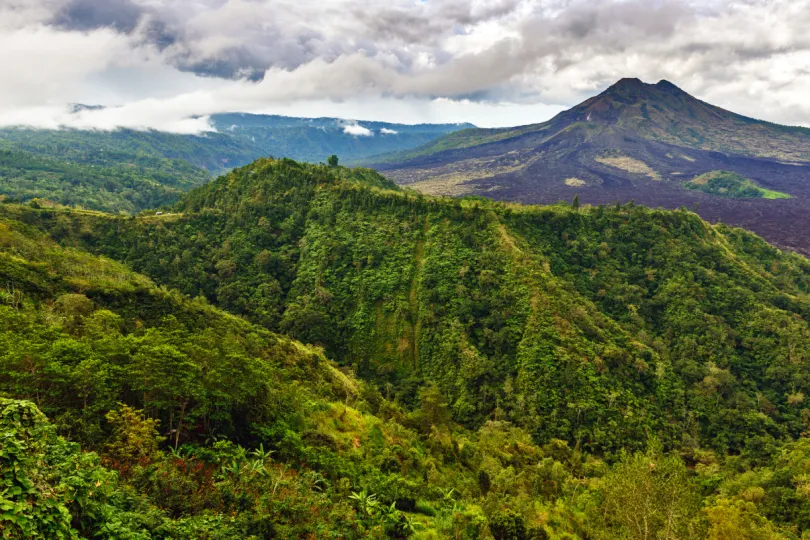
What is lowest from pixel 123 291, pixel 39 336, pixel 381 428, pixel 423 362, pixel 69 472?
pixel 423 362

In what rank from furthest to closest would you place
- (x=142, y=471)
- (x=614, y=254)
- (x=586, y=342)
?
(x=614, y=254)
(x=586, y=342)
(x=142, y=471)

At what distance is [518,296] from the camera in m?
60.1

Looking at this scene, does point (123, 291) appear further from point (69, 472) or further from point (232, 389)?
point (69, 472)

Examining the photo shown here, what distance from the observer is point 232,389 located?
66.8 ft

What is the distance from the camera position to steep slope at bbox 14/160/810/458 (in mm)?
50312

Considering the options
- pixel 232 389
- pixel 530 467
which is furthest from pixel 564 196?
pixel 232 389

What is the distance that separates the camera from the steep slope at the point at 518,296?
165 ft

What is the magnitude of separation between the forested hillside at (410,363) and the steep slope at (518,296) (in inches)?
14.0

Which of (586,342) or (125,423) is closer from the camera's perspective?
(125,423)

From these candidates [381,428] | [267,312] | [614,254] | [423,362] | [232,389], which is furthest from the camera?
[614,254]

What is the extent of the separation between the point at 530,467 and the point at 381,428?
542 inches

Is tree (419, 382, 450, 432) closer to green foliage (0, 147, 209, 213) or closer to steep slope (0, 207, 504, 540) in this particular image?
steep slope (0, 207, 504, 540)

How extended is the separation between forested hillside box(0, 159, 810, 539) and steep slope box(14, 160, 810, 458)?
35 cm

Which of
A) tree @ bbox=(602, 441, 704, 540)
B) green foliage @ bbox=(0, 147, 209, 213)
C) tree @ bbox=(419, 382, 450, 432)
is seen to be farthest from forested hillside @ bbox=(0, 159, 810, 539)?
green foliage @ bbox=(0, 147, 209, 213)
